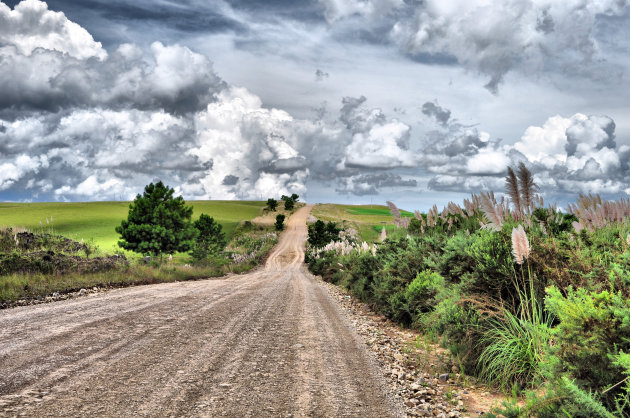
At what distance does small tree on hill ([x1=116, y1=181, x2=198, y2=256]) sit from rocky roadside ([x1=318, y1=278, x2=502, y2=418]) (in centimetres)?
2200

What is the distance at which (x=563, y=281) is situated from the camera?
526 centimetres

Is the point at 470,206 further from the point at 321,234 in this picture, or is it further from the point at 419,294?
the point at 321,234

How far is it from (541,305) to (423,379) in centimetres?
204

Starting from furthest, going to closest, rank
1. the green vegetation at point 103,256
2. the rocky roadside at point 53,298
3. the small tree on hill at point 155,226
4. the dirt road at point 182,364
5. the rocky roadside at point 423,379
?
the small tree on hill at point 155,226
the green vegetation at point 103,256
the rocky roadside at point 53,298
the rocky roadside at point 423,379
the dirt road at point 182,364

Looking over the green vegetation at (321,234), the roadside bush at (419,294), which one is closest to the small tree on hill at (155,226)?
the green vegetation at (321,234)

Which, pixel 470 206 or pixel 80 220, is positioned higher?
pixel 470 206

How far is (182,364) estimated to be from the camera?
5.90m

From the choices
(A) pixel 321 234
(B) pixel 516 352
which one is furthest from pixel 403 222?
(A) pixel 321 234

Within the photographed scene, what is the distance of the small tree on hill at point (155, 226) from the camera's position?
2756 cm

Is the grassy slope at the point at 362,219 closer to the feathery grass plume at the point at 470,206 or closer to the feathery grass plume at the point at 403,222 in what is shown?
the feathery grass plume at the point at 403,222

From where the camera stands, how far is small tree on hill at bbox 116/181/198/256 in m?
27.6

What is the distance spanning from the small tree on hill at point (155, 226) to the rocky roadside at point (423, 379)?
22.0 m

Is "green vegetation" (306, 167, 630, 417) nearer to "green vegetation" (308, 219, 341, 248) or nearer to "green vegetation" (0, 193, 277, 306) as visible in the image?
"green vegetation" (0, 193, 277, 306)

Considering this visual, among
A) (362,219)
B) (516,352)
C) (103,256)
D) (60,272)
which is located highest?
(516,352)
